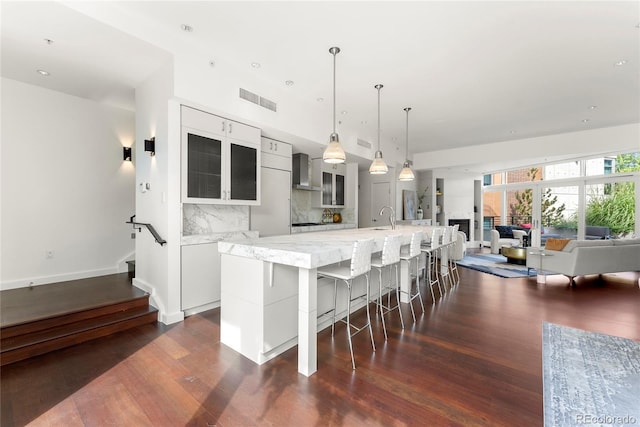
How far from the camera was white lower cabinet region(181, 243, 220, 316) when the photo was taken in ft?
10.7

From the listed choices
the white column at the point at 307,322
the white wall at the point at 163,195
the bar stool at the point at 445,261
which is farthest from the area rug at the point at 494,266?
the white wall at the point at 163,195

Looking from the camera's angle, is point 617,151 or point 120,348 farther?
point 617,151

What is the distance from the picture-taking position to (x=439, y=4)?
2377 mm

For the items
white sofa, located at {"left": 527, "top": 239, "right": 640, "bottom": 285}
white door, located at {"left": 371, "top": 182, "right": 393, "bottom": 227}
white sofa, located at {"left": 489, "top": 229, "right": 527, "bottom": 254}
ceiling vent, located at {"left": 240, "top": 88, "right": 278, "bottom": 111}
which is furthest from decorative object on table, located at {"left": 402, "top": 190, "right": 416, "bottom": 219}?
ceiling vent, located at {"left": 240, "top": 88, "right": 278, "bottom": 111}

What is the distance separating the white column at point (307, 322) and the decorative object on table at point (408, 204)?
19.3ft

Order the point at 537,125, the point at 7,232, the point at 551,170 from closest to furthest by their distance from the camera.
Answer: the point at 7,232, the point at 537,125, the point at 551,170

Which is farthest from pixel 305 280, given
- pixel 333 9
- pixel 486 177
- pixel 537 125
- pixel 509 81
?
pixel 486 177

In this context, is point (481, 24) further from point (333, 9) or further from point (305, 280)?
point (305, 280)

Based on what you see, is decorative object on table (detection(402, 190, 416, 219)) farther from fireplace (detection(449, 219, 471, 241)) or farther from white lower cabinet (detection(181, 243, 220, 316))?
white lower cabinet (detection(181, 243, 220, 316))

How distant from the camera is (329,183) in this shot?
630cm

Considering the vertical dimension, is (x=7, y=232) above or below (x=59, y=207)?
below

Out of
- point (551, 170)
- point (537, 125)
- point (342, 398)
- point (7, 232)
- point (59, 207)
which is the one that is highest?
point (537, 125)

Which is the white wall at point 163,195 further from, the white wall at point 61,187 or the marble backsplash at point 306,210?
the marble backsplash at point 306,210

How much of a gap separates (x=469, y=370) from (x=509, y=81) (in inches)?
148
